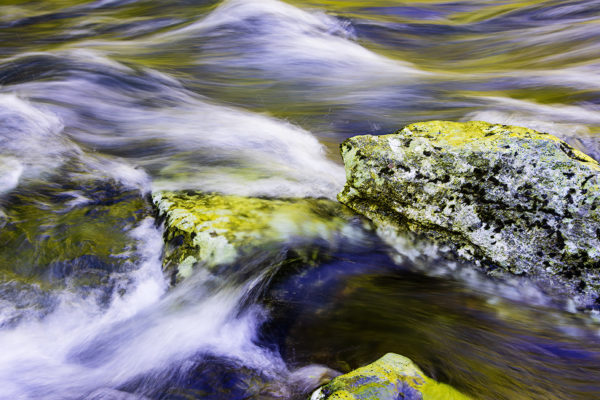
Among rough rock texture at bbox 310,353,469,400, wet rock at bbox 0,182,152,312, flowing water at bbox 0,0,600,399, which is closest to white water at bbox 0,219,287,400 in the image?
flowing water at bbox 0,0,600,399

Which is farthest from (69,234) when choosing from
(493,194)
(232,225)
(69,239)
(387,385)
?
(493,194)

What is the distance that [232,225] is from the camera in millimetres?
3039

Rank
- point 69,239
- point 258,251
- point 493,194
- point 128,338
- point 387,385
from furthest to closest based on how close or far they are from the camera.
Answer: point 69,239, point 258,251, point 493,194, point 128,338, point 387,385

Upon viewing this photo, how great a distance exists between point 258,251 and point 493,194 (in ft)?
4.97

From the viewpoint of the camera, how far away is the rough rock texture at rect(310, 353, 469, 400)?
1877mm

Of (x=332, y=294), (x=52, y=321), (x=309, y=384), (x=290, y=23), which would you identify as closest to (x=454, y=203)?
(x=332, y=294)

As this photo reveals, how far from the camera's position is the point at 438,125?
326 cm

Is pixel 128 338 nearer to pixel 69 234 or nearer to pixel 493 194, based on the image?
pixel 69 234

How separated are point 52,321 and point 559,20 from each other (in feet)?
31.2

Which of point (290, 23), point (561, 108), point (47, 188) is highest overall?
point (290, 23)

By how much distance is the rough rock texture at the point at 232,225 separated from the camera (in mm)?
2908

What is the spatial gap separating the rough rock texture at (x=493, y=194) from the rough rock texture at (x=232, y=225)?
351mm

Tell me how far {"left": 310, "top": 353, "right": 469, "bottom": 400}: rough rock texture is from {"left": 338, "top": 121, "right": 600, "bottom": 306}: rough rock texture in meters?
1.08

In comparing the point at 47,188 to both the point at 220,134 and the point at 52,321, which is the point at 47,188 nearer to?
the point at 52,321
